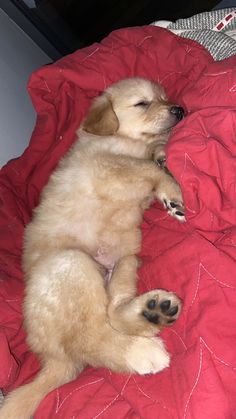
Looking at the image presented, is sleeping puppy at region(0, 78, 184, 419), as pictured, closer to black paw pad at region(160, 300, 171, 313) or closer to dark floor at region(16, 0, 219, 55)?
black paw pad at region(160, 300, 171, 313)

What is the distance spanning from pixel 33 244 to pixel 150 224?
701 millimetres

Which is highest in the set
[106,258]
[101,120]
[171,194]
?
[101,120]

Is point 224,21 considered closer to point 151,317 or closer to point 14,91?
point 14,91

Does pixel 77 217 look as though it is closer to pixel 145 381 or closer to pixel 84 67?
pixel 145 381

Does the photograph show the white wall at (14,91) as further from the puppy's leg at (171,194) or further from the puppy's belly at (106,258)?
the puppy's leg at (171,194)

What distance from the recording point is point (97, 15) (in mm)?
5051

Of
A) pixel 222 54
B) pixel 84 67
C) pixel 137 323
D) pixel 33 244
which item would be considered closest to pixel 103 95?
pixel 84 67

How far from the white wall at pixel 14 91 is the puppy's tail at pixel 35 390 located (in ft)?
6.45

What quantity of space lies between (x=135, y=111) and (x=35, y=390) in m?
1.81

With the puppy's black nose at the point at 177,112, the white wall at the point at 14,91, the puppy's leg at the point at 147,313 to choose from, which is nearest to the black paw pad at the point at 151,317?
the puppy's leg at the point at 147,313

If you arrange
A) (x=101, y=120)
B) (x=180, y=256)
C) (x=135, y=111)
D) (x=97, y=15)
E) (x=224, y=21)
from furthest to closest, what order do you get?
(x=97, y=15) → (x=224, y=21) → (x=135, y=111) → (x=101, y=120) → (x=180, y=256)

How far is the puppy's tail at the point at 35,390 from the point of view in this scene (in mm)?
2087

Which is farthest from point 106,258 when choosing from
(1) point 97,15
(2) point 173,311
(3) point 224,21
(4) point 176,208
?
(1) point 97,15

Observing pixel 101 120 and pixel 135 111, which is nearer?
pixel 101 120
